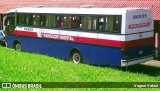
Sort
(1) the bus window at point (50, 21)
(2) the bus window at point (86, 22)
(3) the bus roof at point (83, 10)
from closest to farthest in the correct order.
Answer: (3) the bus roof at point (83, 10) → (2) the bus window at point (86, 22) → (1) the bus window at point (50, 21)

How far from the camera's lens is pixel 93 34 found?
17.9 metres

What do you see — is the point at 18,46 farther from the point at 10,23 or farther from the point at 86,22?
the point at 86,22

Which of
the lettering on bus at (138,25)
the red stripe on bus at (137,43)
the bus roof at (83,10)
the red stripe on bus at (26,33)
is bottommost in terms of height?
the red stripe on bus at (137,43)

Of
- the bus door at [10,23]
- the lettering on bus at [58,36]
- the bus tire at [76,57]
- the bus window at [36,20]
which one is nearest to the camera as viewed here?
the bus tire at [76,57]

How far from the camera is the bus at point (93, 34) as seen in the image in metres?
16.7

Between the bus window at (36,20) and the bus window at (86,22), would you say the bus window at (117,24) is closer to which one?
the bus window at (86,22)

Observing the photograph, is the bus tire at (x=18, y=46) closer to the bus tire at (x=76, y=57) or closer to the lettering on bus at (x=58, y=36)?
the lettering on bus at (x=58, y=36)

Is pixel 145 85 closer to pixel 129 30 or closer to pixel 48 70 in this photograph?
pixel 48 70

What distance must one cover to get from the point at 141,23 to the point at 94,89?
321 inches

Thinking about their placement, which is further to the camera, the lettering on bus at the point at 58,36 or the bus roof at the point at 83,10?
the lettering on bus at the point at 58,36

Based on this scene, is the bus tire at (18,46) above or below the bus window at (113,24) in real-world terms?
below

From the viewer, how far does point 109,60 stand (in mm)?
17312

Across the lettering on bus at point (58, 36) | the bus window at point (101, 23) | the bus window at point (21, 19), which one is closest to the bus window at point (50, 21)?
the lettering on bus at point (58, 36)

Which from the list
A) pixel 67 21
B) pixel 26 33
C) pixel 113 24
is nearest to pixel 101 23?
pixel 113 24
